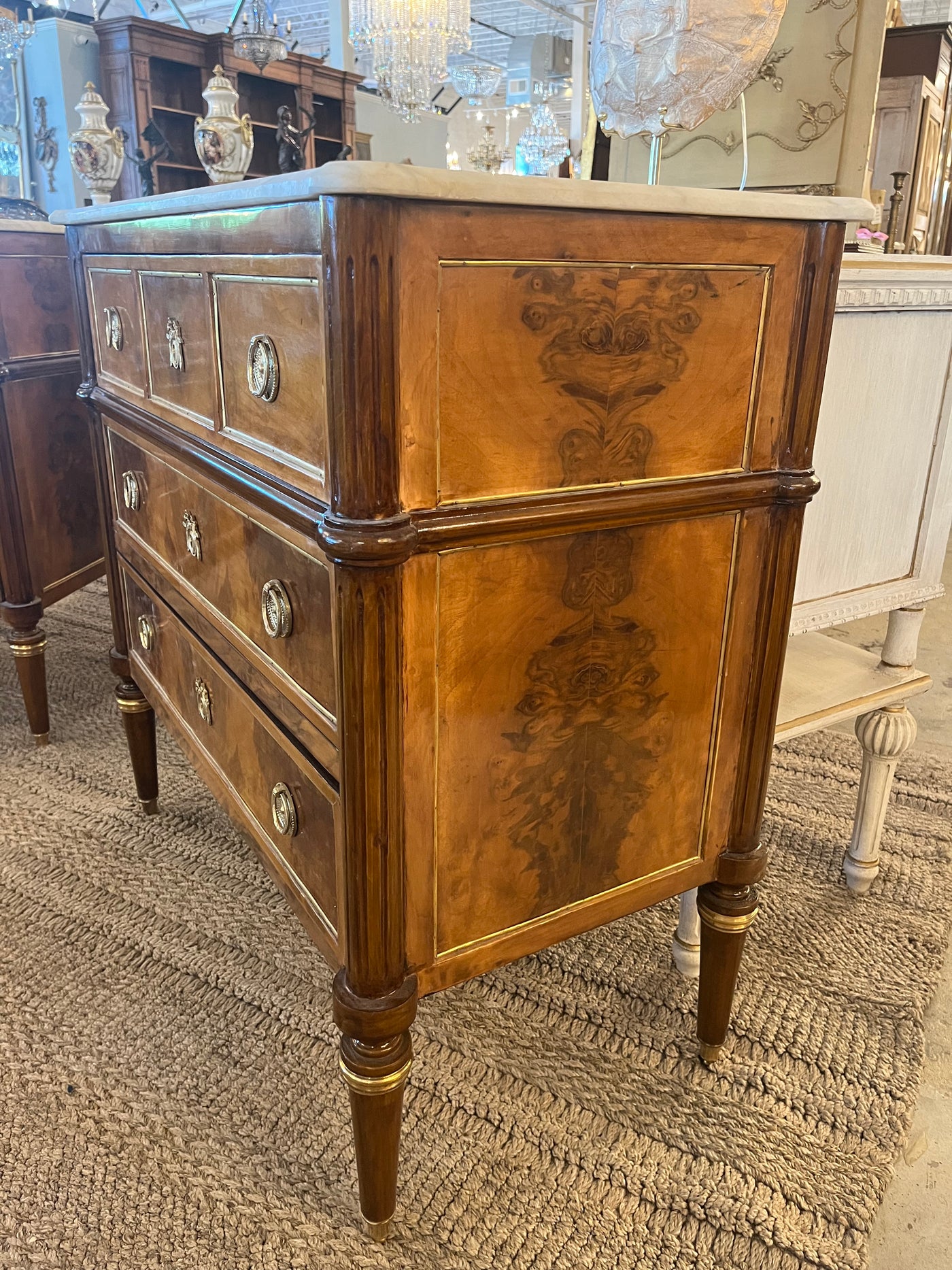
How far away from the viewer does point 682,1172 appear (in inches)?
45.8

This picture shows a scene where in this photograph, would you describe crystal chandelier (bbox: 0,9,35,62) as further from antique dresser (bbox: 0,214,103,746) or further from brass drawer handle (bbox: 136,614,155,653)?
brass drawer handle (bbox: 136,614,155,653)

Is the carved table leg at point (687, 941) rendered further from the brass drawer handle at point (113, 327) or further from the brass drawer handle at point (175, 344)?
the brass drawer handle at point (113, 327)

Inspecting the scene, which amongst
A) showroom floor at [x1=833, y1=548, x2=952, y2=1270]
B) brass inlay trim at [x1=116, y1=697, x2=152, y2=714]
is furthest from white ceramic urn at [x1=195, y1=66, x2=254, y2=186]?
showroom floor at [x1=833, y1=548, x2=952, y2=1270]

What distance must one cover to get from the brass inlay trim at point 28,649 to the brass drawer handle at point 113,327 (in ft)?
2.82

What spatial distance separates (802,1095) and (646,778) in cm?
54

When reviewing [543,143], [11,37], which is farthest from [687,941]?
[543,143]

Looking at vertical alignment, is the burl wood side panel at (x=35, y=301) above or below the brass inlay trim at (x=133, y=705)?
above

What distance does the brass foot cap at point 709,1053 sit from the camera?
4.35ft

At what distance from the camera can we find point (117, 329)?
58.7 inches

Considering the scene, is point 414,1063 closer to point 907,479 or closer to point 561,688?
point 561,688

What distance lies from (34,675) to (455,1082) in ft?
4.68

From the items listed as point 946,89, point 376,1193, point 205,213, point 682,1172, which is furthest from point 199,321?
point 946,89

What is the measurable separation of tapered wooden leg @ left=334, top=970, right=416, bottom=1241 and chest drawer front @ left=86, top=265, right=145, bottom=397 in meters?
0.95

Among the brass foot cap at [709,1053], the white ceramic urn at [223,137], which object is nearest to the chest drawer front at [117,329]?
the white ceramic urn at [223,137]
